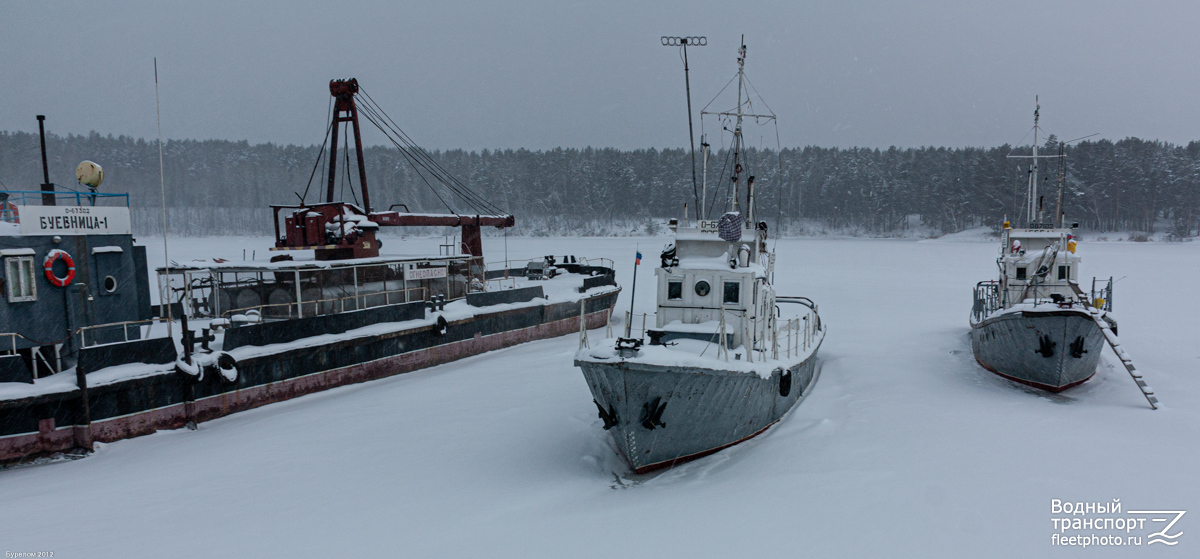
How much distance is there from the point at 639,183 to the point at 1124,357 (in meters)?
88.1

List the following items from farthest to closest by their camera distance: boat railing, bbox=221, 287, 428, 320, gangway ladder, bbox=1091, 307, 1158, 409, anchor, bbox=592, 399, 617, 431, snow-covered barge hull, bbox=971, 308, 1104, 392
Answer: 1. boat railing, bbox=221, 287, 428, 320
2. snow-covered barge hull, bbox=971, 308, 1104, 392
3. gangway ladder, bbox=1091, 307, 1158, 409
4. anchor, bbox=592, 399, 617, 431

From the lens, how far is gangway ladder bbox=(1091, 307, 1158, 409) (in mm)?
12945

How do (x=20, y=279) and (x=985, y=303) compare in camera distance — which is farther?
(x=985, y=303)

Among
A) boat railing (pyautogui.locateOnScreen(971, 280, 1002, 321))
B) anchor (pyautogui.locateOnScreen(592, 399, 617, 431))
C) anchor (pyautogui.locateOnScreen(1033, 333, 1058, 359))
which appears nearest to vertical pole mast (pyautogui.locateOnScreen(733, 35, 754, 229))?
anchor (pyautogui.locateOnScreen(592, 399, 617, 431))

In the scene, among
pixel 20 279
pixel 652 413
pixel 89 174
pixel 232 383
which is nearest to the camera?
pixel 652 413

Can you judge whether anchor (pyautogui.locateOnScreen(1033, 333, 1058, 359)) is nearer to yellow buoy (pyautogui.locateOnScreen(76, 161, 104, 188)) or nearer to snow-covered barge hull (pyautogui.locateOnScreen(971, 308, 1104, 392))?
snow-covered barge hull (pyautogui.locateOnScreen(971, 308, 1104, 392))

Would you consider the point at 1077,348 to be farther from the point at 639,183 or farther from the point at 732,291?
the point at 639,183

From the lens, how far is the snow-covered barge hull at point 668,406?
31.8 ft

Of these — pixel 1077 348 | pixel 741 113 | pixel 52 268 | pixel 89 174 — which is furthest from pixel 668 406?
pixel 89 174

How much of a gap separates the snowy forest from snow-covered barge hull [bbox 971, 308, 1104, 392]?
216 ft

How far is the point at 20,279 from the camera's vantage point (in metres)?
12.6

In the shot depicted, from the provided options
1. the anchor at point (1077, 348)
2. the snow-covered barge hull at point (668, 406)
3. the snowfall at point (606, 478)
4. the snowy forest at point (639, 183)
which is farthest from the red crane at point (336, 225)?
the snowy forest at point (639, 183)

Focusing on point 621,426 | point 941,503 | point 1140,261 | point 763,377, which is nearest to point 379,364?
point 621,426

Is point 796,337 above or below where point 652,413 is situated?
above
